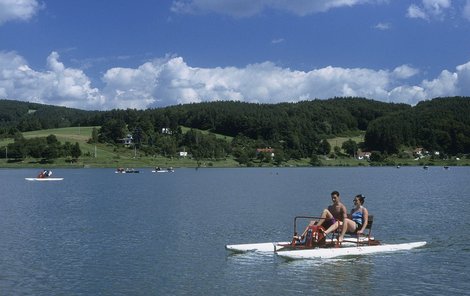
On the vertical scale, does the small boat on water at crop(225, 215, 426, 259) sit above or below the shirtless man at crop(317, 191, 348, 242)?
below

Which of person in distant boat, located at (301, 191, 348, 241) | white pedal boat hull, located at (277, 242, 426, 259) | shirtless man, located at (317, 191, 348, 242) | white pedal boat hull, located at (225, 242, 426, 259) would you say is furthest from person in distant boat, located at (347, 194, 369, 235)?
white pedal boat hull, located at (277, 242, 426, 259)

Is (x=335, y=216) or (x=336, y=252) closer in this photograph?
(x=336, y=252)

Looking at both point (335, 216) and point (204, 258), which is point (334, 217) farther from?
point (204, 258)

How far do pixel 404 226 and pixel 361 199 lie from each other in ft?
53.1

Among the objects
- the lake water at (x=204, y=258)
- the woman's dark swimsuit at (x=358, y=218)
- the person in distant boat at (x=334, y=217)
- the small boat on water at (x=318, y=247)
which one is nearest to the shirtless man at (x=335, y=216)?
the person in distant boat at (x=334, y=217)

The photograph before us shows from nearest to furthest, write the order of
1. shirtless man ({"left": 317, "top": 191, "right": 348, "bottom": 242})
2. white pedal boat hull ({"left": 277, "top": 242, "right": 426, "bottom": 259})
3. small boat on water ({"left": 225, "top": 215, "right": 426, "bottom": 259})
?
white pedal boat hull ({"left": 277, "top": 242, "right": 426, "bottom": 259}), small boat on water ({"left": 225, "top": 215, "right": 426, "bottom": 259}), shirtless man ({"left": 317, "top": 191, "right": 348, "bottom": 242})

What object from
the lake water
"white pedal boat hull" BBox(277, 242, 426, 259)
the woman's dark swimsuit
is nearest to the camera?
the lake water

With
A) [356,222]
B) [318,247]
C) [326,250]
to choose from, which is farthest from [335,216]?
[326,250]

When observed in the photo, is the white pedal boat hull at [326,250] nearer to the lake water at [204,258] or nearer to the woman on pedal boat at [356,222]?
the lake water at [204,258]

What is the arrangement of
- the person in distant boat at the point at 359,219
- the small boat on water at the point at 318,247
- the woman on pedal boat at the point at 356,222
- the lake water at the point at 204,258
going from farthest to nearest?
the person in distant boat at the point at 359,219 → the woman on pedal boat at the point at 356,222 → the small boat on water at the point at 318,247 → the lake water at the point at 204,258

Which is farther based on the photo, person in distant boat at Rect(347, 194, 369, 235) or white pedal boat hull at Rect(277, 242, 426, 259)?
person in distant boat at Rect(347, 194, 369, 235)

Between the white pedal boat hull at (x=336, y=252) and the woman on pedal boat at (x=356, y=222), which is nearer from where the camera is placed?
the white pedal boat hull at (x=336, y=252)

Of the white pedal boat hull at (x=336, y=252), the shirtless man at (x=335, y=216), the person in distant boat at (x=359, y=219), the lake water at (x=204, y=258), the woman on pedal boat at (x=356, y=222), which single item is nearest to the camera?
the lake water at (x=204, y=258)

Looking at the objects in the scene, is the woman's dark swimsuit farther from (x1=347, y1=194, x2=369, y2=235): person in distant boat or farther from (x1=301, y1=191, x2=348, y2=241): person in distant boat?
(x1=301, y1=191, x2=348, y2=241): person in distant boat
